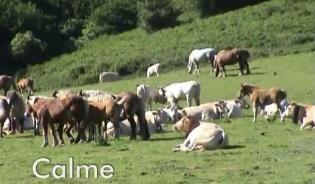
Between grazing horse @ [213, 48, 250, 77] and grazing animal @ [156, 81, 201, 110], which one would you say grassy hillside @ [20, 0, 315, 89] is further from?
grazing animal @ [156, 81, 201, 110]

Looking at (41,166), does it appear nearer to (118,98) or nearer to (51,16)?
(118,98)

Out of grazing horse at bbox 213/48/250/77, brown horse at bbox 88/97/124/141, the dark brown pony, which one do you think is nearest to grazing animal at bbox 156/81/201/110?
grazing horse at bbox 213/48/250/77

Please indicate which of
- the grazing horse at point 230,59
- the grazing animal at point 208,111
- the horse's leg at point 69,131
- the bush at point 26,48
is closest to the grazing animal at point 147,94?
the grazing animal at point 208,111

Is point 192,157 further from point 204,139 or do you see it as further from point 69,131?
point 69,131

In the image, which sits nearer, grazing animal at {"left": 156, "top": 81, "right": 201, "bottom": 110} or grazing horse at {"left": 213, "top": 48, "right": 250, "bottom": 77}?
grazing animal at {"left": 156, "top": 81, "right": 201, "bottom": 110}

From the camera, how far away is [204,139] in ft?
63.5

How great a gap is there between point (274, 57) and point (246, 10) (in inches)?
597

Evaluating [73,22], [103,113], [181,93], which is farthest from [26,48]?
Answer: [103,113]

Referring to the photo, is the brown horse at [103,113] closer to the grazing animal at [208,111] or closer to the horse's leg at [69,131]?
the horse's leg at [69,131]

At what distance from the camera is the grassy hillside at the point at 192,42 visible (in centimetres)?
5225

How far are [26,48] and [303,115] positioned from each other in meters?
42.5

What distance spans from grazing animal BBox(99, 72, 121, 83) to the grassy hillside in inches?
76.8

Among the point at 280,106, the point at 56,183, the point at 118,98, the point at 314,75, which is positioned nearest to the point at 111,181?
the point at 56,183

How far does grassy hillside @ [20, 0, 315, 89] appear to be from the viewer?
2057 inches
